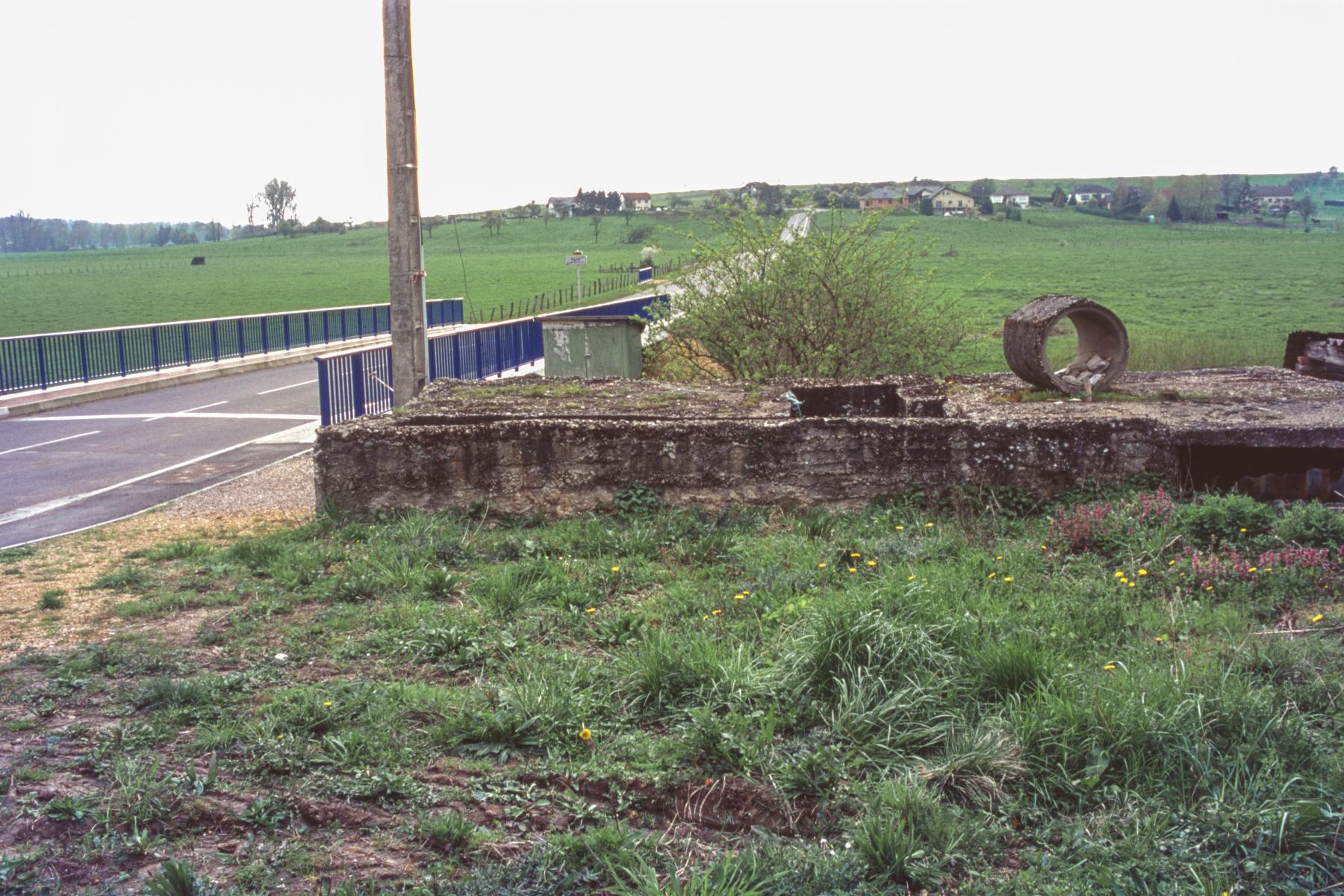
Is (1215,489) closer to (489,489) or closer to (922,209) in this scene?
(489,489)

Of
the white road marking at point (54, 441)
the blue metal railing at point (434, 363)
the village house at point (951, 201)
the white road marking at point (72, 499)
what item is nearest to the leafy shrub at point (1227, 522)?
the blue metal railing at point (434, 363)

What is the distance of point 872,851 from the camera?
150 inches

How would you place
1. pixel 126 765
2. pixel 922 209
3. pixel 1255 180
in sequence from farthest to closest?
pixel 1255 180 → pixel 922 209 → pixel 126 765

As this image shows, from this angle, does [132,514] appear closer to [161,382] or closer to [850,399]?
[850,399]

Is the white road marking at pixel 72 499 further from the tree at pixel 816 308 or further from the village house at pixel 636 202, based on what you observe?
the village house at pixel 636 202

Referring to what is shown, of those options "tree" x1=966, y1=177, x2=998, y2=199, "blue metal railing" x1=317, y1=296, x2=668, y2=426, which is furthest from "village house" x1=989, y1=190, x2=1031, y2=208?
"blue metal railing" x1=317, y1=296, x2=668, y2=426

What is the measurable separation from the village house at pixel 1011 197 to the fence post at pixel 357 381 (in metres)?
154

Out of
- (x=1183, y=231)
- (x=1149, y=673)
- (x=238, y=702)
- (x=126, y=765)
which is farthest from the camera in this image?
(x=1183, y=231)

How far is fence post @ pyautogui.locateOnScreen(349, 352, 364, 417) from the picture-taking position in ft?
55.1

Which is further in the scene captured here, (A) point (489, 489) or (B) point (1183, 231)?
(B) point (1183, 231)

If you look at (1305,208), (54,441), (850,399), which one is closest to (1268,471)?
(850,399)

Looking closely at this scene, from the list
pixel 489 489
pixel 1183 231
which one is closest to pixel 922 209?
pixel 1183 231

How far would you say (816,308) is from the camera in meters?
15.9

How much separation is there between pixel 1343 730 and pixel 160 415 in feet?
64.8
